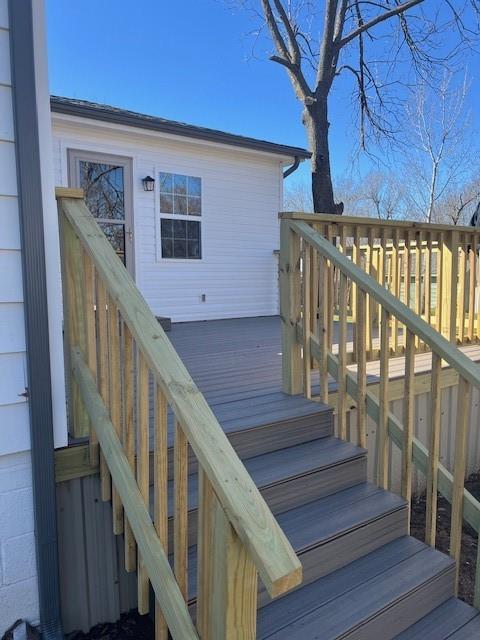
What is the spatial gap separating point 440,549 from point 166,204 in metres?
5.45

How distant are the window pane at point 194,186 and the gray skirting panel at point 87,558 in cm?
549

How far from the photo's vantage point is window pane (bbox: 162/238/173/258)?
672cm

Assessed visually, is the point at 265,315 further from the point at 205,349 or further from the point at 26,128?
the point at 26,128

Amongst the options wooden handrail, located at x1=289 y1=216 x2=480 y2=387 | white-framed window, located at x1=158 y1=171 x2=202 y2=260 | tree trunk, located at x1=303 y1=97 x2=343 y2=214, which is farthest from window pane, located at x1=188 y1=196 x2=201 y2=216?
wooden handrail, located at x1=289 y1=216 x2=480 y2=387

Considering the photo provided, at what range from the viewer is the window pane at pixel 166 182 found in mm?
6586

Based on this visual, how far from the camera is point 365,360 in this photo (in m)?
2.46

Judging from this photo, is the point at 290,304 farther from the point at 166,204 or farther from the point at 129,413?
the point at 166,204

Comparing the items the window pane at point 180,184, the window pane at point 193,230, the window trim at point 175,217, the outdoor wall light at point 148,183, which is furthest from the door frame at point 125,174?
the window pane at point 193,230

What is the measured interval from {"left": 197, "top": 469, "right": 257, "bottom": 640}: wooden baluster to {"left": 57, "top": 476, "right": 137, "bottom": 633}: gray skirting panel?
3.20 ft

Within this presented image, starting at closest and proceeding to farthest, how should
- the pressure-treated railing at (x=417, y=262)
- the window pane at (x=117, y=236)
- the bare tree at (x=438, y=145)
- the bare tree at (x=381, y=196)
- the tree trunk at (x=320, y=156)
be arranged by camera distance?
the pressure-treated railing at (x=417, y=262) → the window pane at (x=117, y=236) → the tree trunk at (x=320, y=156) → the bare tree at (x=438, y=145) → the bare tree at (x=381, y=196)

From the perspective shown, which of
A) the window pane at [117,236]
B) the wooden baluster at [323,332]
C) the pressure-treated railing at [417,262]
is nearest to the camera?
the wooden baluster at [323,332]

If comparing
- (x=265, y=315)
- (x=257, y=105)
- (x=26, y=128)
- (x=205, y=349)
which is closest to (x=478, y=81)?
(x=257, y=105)

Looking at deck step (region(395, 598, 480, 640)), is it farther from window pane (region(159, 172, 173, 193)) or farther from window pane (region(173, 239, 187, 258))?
window pane (region(159, 172, 173, 193))

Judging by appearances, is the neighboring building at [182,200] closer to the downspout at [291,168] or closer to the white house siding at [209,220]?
the white house siding at [209,220]
